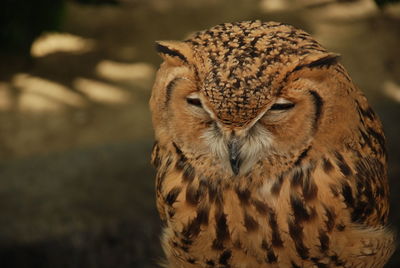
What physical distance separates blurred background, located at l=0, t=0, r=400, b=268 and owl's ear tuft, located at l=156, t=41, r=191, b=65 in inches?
51.3

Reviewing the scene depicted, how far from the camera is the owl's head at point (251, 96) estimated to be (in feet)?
4.35

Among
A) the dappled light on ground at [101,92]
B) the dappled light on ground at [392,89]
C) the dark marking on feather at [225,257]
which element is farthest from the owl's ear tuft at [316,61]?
the dappled light on ground at [101,92]

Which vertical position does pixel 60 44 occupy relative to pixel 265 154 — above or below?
above

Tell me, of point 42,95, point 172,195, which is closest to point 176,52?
point 172,195

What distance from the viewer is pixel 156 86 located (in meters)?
1.59

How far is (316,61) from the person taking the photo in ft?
4.52

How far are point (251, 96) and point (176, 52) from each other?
0.86 feet

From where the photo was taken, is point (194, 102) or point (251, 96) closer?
point (251, 96)

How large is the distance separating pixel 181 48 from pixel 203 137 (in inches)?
8.8

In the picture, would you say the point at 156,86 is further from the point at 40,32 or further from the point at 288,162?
the point at 40,32

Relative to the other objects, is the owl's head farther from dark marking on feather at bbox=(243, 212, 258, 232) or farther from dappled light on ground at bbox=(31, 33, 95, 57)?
dappled light on ground at bbox=(31, 33, 95, 57)

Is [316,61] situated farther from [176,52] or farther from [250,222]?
[250,222]

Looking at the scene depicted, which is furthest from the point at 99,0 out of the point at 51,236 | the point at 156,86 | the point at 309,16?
the point at 156,86

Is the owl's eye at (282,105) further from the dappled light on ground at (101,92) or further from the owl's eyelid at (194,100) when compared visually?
the dappled light on ground at (101,92)
